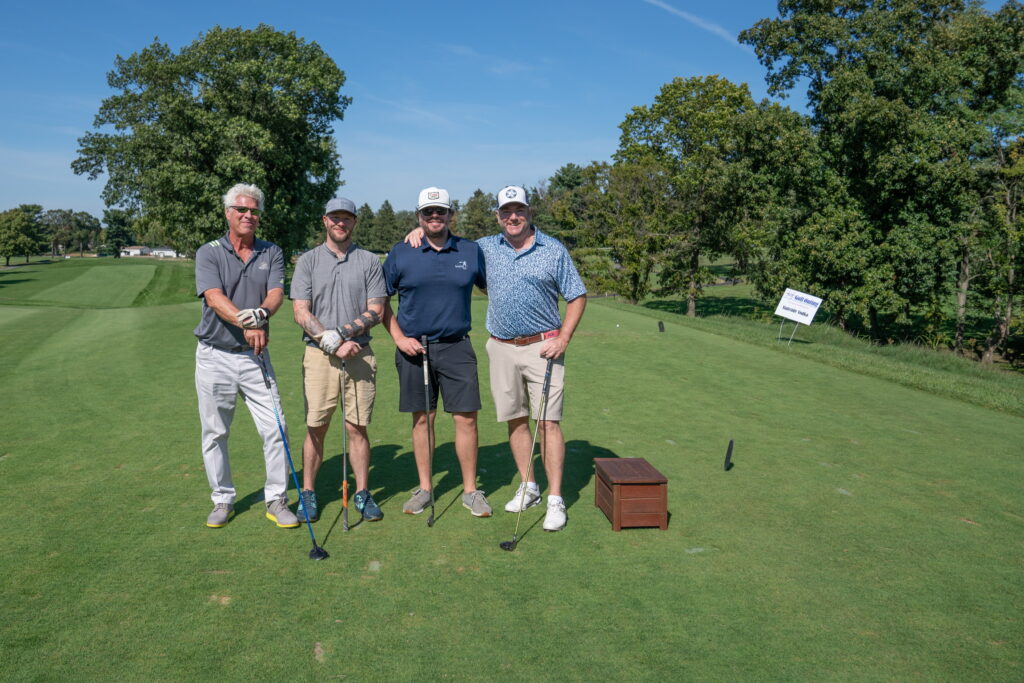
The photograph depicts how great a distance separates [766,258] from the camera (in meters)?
29.8

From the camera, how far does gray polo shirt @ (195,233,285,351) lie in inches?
170

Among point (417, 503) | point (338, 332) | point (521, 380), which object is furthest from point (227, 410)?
point (521, 380)

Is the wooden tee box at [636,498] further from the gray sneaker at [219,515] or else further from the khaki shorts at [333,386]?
the gray sneaker at [219,515]

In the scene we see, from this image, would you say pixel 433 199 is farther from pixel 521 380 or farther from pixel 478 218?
pixel 478 218

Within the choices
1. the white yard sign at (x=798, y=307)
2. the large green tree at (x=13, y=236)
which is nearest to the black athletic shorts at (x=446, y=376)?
the white yard sign at (x=798, y=307)

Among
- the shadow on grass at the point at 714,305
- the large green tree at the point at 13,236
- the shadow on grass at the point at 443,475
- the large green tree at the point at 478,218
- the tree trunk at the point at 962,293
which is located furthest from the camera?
the large green tree at the point at 478,218

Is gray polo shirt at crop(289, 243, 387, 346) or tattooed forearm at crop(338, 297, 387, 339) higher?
gray polo shirt at crop(289, 243, 387, 346)

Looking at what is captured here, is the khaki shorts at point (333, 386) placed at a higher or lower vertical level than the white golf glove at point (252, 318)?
lower

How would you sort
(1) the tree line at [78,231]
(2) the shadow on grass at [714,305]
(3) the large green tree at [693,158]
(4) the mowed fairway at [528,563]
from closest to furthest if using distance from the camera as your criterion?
(4) the mowed fairway at [528,563]
(3) the large green tree at [693,158]
(2) the shadow on grass at [714,305]
(1) the tree line at [78,231]

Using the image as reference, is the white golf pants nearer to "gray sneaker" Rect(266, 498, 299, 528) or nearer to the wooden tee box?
"gray sneaker" Rect(266, 498, 299, 528)

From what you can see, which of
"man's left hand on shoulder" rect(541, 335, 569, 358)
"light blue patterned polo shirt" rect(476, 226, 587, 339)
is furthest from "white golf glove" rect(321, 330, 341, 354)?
"man's left hand on shoulder" rect(541, 335, 569, 358)

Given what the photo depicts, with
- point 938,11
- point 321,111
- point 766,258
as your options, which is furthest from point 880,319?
point 321,111

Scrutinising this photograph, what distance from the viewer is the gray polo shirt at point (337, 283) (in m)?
4.57

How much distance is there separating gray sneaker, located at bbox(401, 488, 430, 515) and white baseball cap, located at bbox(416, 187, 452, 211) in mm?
1980
